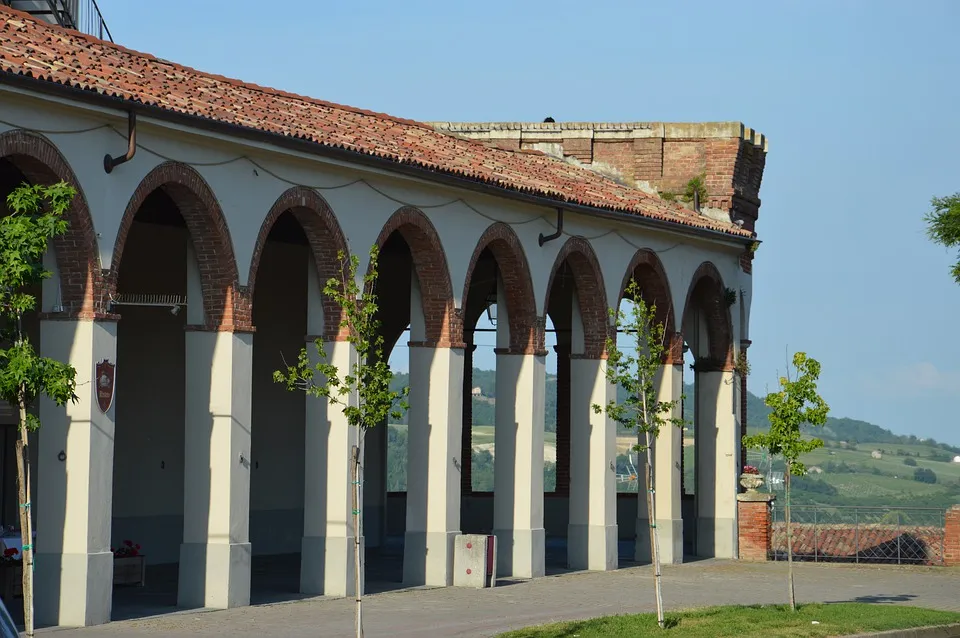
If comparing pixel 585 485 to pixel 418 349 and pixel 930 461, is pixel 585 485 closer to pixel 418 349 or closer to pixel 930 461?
pixel 418 349

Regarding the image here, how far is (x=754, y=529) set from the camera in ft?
99.2

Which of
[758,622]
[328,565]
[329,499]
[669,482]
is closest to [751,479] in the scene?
[669,482]

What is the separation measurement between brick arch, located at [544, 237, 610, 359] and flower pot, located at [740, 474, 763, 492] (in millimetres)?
5853

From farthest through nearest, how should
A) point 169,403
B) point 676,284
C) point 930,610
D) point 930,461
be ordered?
point 930,461
point 676,284
point 169,403
point 930,610

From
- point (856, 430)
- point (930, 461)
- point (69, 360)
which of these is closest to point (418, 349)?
point (69, 360)

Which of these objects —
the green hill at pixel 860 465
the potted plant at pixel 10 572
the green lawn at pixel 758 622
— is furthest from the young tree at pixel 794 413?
the green hill at pixel 860 465

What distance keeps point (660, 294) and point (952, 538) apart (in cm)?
663

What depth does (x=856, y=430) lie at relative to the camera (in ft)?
524

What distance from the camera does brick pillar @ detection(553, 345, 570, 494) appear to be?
117 ft

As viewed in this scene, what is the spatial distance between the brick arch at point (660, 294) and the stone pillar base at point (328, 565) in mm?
9093

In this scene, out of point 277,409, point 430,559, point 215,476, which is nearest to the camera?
point 215,476

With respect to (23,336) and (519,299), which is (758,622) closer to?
(519,299)

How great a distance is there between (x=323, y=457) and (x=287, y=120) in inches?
168

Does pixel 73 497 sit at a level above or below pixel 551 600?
above
